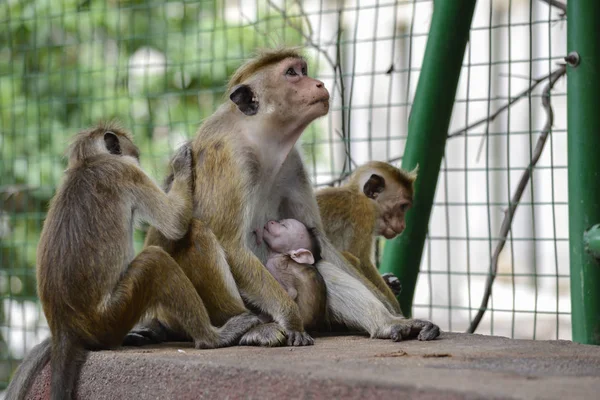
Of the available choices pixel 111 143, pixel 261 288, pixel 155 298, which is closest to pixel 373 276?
pixel 261 288

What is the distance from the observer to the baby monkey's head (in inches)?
224

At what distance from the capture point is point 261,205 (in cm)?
586

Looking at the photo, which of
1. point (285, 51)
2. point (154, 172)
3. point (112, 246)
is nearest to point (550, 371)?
point (112, 246)

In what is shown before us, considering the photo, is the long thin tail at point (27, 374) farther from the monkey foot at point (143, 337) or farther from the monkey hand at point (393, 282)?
the monkey hand at point (393, 282)

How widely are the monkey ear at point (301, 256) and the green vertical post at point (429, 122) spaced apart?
920mm

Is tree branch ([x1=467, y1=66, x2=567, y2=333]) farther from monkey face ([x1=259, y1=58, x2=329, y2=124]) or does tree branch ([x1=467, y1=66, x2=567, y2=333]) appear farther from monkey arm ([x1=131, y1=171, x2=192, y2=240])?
monkey arm ([x1=131, y1=171, x2=192, y2=240])

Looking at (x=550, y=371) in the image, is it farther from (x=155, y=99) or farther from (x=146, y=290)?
(x=155, y=99)

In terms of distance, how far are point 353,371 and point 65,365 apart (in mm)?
1820

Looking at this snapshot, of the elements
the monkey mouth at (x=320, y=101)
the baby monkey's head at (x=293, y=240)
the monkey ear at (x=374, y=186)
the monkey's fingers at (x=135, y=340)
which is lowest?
the monkey's fingers at (x=135, y=340)

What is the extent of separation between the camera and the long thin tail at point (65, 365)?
472 cm

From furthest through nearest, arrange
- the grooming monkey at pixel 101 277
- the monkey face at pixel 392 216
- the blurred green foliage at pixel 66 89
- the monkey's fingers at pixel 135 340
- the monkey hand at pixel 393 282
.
A: the blurred green foliage at pixel 66 89, the monkey face at pixel 392 216, the monkey hand at pixel 393 282, the monkey's fingers at pixel 135 340, the grooming monkey at pixel 101 277

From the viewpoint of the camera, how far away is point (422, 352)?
452cm

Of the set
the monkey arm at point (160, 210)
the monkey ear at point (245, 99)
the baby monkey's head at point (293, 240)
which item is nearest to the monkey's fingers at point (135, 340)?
the monkey arm at point (160, 210)

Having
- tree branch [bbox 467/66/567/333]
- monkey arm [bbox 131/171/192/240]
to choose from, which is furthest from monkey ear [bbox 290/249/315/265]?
tree branch [bbox 467/66/567/333]
